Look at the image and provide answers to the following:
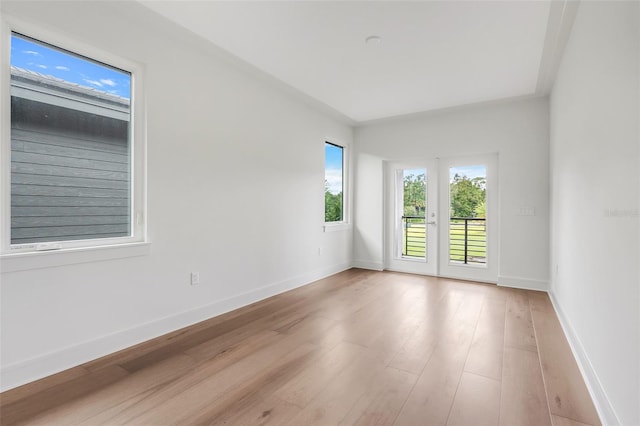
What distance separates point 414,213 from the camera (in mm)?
5465

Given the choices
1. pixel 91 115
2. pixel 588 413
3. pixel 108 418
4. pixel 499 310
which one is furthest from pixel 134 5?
pixel 499 310

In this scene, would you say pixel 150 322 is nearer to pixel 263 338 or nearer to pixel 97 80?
pixel 263 338

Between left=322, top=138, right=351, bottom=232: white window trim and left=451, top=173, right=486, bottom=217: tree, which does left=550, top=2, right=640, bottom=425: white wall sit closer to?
left=451, top=173, right=486, bottom=217: tree

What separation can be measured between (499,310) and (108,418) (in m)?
3.59

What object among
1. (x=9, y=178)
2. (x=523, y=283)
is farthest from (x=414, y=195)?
(x=9, y=178)

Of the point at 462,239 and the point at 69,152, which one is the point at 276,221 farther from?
the point at 462,239

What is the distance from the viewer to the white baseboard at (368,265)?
18.6 feet

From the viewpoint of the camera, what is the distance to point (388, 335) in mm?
2816

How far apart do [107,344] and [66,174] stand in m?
1.28

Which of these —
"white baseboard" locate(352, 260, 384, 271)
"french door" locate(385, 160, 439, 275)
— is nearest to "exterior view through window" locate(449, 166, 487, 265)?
"french door" locate(385, 160, 439, 275)

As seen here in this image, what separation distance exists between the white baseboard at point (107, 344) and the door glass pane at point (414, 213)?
2796mm

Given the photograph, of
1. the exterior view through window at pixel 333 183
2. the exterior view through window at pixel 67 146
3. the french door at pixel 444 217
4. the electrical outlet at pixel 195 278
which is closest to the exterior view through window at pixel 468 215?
the french door at pixel 444 217

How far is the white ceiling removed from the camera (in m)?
2.46

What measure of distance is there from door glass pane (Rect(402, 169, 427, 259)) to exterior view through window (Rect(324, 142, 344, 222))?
3.60ft
